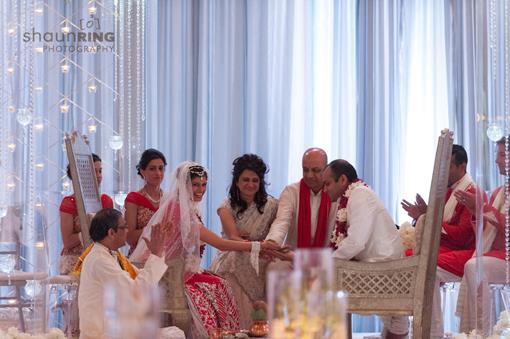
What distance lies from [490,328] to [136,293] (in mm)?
3290

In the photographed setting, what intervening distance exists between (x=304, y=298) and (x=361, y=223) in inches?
135

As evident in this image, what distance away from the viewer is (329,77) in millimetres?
8797

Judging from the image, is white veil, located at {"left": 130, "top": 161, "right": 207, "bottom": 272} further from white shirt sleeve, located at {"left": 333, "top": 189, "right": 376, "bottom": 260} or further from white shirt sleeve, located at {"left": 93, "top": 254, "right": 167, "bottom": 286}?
white shirt sleeve, located at {"left": 333, "top": 189, "right": 376, "bottom": 260}

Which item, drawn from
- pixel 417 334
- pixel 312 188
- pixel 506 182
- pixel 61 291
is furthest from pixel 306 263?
pixel 61 291

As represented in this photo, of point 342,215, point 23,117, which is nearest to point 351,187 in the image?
point 342,215

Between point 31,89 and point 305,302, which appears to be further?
point 31,89

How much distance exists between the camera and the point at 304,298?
6.93ft

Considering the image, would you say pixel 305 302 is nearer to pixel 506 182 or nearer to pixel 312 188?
pixel 506 182

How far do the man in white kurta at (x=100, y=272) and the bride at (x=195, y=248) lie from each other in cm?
54

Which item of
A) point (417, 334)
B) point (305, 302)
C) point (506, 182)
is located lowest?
point (417, 334)

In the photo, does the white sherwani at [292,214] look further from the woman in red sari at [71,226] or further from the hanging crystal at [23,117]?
the hanging crystal at [23,117]

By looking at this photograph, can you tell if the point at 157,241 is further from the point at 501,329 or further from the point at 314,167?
the point at 501,329

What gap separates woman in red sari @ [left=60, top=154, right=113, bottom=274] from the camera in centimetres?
669

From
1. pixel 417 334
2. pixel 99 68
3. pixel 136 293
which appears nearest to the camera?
pixel 136 293
